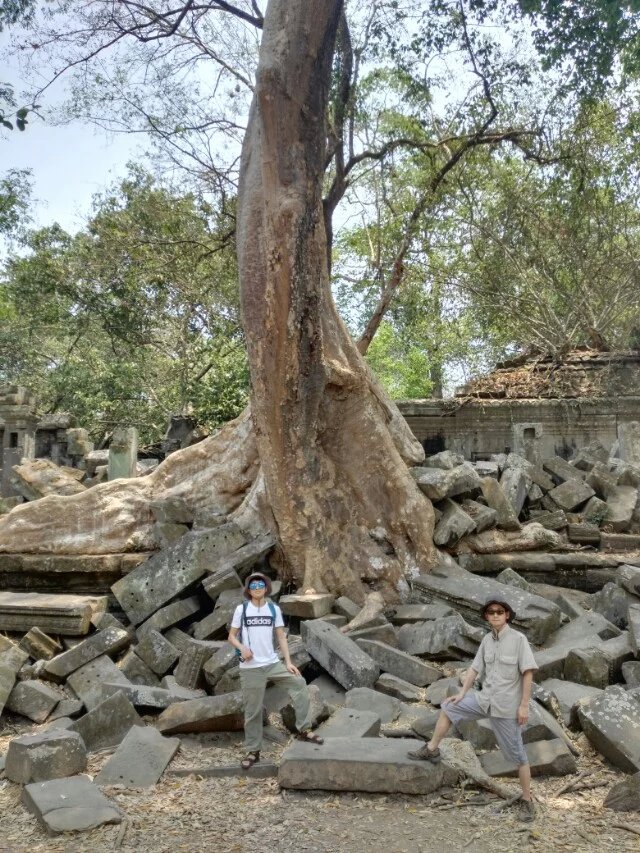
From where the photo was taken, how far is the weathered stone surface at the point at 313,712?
4066 mm

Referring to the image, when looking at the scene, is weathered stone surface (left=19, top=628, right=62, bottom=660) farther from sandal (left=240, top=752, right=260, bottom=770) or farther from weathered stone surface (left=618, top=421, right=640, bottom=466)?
weathered stone surface (left=618, top=421, right=640, bottom=466)

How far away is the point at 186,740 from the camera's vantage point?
13.4ft

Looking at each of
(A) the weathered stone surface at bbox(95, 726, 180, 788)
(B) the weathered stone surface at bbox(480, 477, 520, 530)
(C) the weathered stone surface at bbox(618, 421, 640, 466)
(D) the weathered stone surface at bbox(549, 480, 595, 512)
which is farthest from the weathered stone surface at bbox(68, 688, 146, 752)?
(C) the weathered stone surface at bbox(618, 421, 640, 466)

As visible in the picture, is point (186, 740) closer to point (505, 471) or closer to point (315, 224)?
point (315, 224)

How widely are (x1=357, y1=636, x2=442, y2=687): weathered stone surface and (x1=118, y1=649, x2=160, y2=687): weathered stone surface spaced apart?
1522 mm

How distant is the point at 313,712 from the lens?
4.08 m

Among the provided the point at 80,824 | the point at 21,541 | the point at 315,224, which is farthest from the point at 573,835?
the point at 21,541

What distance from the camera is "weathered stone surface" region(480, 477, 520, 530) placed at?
695 cm

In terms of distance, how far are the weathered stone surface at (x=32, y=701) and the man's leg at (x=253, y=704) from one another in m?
1.64

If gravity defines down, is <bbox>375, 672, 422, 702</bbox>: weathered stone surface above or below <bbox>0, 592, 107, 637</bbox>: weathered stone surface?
below

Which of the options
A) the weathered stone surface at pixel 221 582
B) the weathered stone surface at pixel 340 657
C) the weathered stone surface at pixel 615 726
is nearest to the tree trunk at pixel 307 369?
the weathered stone surface at pixel 221 582

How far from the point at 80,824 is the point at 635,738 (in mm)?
2648

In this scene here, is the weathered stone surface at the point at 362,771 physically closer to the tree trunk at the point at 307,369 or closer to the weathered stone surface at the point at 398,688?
the weathered stone surface at the point at 398,688

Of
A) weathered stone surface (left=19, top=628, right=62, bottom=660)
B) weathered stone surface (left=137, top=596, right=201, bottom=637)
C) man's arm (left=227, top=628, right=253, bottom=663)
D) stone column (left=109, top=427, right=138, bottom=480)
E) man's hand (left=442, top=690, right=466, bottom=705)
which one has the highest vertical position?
stone column (left=109, top=427, right=138, bottom=480)
